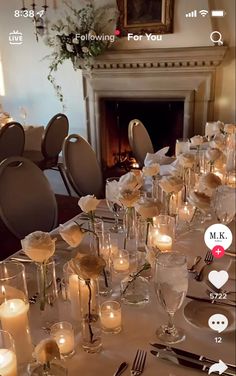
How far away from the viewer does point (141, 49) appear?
120 inches

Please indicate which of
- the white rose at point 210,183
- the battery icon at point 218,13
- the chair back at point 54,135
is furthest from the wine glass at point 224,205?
the battery icon at point 218,13

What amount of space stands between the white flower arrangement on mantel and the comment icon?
290cm

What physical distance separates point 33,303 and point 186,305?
293 millimetres

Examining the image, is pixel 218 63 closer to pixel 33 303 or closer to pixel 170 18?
pixel 170 18

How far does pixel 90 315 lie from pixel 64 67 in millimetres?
3121

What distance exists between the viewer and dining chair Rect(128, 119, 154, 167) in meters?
2.26

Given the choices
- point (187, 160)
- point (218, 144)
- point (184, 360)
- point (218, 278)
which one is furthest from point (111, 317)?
point (218, 144)

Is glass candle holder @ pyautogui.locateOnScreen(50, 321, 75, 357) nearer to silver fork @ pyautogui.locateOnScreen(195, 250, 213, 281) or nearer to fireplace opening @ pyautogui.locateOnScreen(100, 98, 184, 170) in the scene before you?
silver fork @ pyautogui.locateOnScreen(195, 250, 213, 281)

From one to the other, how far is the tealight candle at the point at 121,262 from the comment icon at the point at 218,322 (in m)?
0.22

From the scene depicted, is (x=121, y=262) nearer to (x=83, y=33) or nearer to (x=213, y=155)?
(x=213, y=155)

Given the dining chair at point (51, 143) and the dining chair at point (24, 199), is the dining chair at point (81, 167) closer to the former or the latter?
the dining chair at point (24, 199)

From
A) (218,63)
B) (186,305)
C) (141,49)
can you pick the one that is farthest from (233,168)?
(141,49)

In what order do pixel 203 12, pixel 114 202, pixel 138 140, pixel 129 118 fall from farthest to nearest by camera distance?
1. pixel 129 118
2. pixel 203 12
3. pixel 138 140
4. pixel 114 202

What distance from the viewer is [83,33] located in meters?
3.16
